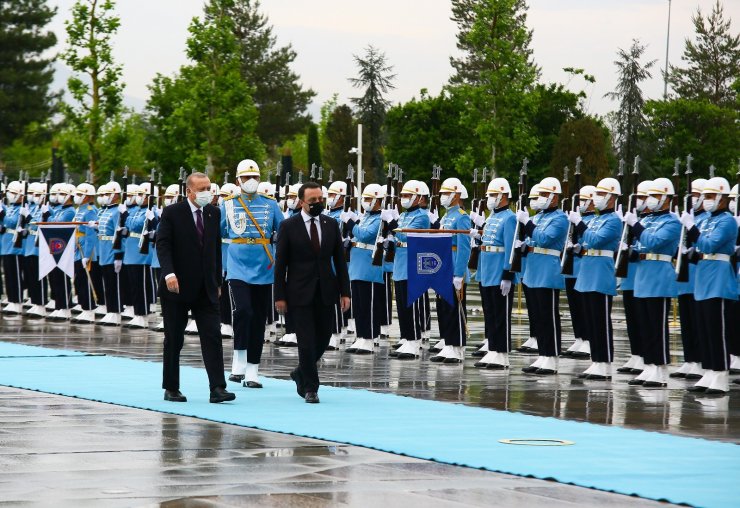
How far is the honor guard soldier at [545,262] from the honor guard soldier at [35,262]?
11500mm

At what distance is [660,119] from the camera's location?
67688 millimetres

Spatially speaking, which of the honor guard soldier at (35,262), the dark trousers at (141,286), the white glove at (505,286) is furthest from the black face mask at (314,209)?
the honor guard soldier at (35,262)

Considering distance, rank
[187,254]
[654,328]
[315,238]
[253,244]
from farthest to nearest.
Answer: [654,328]
[253,244]
[315,238]
[187,254]

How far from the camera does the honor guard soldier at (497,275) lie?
17.6 meters

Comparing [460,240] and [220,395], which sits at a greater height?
[460,240]

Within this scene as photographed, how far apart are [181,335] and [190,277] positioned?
0.53 meters

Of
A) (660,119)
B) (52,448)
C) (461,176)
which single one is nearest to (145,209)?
Result: (52,448)

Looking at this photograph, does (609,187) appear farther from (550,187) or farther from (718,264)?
(718,264)

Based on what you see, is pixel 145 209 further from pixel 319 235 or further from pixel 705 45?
pixel 705 45

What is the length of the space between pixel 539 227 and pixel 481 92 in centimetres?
3233

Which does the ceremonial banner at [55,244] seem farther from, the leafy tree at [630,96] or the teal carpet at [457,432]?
the leafy tree at [630,96]

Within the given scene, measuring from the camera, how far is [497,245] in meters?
18.2

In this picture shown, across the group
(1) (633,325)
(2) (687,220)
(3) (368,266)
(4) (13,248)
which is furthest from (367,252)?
(4) (13,248)

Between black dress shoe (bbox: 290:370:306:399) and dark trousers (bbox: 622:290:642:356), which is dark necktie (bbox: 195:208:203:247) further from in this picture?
dark trousers (bbox: 622:290:642:356)
